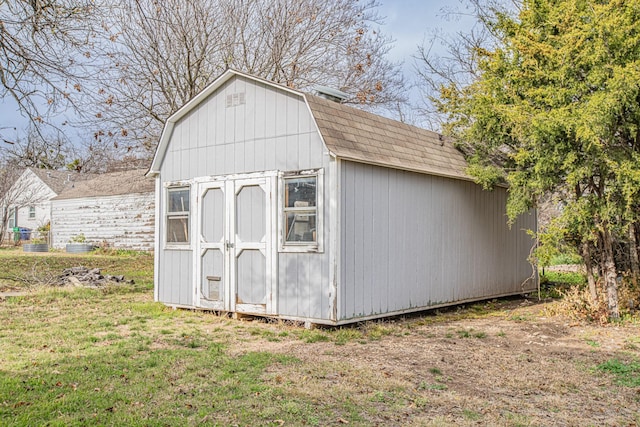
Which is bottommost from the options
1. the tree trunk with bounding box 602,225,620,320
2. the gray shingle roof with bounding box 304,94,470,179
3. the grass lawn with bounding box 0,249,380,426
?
the grass lawn with bounding box 0,249,380,426

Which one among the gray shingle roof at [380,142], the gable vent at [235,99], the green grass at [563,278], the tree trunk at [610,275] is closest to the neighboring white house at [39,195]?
the gable vent at [235,99]

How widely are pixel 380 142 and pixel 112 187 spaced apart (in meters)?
20.5

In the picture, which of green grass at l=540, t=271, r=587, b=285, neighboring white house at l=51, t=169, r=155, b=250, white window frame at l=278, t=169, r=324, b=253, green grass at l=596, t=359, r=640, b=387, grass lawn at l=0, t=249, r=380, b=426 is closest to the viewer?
grass lawn at l=0, t=249, r=380, b=426

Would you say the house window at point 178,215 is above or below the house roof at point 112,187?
below

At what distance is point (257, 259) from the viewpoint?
28.3 feet

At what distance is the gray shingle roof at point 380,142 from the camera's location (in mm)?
8016

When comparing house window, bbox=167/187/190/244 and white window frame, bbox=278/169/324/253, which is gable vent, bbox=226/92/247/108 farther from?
house window, bbox=167/187/190/244

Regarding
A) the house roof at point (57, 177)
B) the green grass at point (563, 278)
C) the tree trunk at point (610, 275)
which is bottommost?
the green grass at point (563, 278)

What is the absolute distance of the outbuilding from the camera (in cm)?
790

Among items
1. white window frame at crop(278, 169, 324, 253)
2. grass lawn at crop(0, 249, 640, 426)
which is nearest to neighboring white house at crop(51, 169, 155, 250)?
white window frame at crop(278, 169, 324, 253)

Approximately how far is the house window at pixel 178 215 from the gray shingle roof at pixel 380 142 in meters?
2.97

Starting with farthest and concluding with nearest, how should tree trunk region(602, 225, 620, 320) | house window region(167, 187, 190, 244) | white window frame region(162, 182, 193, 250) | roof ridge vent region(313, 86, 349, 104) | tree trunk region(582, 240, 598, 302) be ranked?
1. house window region(167, 187, 190, 244)
2. white window frame region(162, 182, 193, 250)
3. roof ridge vent region(313, 86, 349, 104)
4. tree trunk region(582, 240, 598, 302)
5. tree trunk region(602, 225, 620, 320)

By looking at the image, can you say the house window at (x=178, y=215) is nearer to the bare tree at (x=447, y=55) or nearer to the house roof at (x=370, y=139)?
the house roof at (x=370, y=139)

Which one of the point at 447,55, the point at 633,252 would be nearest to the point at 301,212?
the point at 633,252
